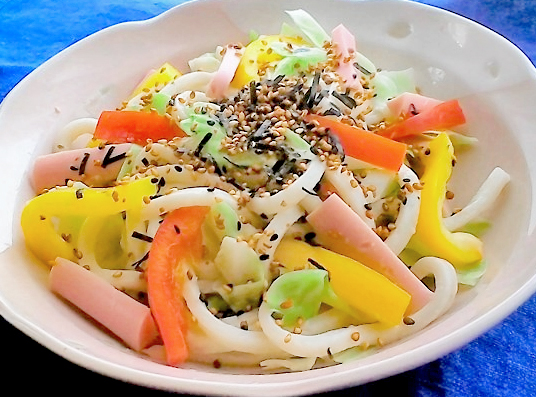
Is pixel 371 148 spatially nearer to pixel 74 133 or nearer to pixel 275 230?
pixel 275 230

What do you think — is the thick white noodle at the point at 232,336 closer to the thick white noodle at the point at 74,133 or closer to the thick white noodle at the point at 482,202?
the thick white noodle at the point at 482,202

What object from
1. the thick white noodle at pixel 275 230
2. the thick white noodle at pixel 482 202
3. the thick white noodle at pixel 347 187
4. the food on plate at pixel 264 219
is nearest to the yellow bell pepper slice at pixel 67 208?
the food on plate at pixel 264 219

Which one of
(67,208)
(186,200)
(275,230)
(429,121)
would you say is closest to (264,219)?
(275,230)

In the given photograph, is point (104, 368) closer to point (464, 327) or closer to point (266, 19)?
point (464, 327)

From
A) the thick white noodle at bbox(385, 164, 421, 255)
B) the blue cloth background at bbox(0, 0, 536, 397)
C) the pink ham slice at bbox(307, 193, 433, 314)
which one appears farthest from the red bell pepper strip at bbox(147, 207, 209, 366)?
the thick white noodle at bbox(385, 164, 421, 255)

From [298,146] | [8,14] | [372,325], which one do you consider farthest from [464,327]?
[8,14]
